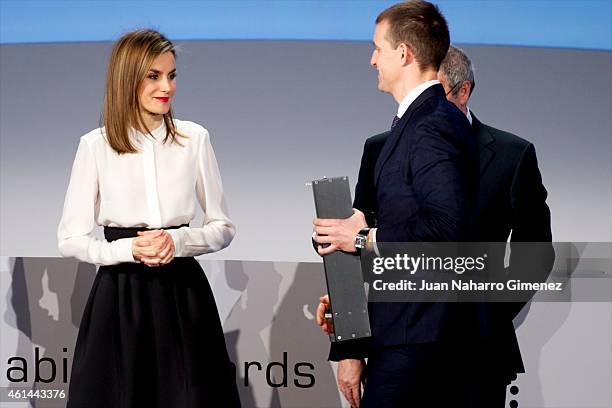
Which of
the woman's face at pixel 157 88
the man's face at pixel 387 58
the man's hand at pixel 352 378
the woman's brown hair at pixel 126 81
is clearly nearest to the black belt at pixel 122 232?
the woman's brown hair at pixel 126 81

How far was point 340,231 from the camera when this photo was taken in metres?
2.18

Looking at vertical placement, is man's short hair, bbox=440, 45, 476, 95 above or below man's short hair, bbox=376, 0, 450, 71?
above

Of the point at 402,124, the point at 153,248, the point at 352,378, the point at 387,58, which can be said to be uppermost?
the point at 387,58

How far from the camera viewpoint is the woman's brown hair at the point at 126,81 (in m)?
2.57

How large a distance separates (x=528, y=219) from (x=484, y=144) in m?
0.24

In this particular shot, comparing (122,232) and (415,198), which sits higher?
(122,232)

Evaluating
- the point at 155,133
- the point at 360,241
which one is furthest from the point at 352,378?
the point at 155,133

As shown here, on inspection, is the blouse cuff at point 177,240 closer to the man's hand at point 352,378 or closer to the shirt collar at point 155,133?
the shirt collar at point 155,133

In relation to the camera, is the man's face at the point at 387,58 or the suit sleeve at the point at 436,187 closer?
the suit sleeve at the point at 436,187

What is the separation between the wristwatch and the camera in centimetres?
217

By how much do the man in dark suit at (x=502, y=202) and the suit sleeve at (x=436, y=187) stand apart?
332mm

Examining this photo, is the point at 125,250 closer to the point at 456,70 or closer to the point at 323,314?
the point at 323,314

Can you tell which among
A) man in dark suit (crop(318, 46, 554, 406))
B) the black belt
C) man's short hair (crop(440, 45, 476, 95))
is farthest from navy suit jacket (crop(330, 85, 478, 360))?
the black belt

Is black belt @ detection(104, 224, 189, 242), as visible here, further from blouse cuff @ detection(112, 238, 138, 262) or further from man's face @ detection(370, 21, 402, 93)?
man's face @ detection(370, 21, 402, 93)
